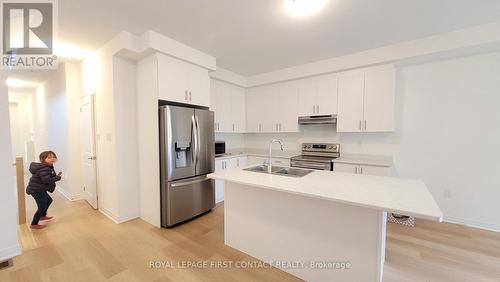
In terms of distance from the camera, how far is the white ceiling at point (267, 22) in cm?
205

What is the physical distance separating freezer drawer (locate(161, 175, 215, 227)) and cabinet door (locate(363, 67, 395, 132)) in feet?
9.41

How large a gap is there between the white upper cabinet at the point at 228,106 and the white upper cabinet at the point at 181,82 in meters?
0.78

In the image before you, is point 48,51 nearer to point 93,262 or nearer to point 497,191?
point 93,262

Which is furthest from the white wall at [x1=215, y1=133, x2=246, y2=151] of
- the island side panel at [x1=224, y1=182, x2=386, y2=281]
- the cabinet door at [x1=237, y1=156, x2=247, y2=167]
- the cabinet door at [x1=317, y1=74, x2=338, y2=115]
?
the island side panel at [x1=224, y1=182, x2=386, y2=281]

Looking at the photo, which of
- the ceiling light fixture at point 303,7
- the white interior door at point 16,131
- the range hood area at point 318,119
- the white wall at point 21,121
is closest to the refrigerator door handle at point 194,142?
the ceiling light fixture at point 303,7

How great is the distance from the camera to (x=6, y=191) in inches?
81.4

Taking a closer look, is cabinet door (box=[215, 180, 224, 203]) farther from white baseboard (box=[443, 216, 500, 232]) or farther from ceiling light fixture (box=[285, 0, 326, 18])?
white baseboard (box=[443, 216, 500, 232])

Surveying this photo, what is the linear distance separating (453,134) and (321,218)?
2.84m

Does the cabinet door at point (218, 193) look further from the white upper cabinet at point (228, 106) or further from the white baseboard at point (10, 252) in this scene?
the white baseboard at point (10, 252)

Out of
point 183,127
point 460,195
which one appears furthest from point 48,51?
point 460,195

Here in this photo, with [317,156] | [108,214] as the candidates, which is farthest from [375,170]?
[108,214]

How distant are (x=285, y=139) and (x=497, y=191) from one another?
3.29 metres

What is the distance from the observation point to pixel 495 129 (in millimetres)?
2715

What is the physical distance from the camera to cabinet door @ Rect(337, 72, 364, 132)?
337cm
